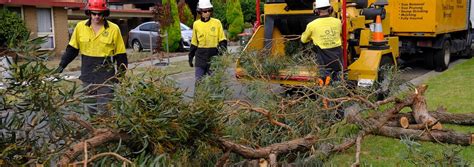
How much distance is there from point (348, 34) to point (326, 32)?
1.23 meters

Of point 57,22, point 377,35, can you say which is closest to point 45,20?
point 57,22

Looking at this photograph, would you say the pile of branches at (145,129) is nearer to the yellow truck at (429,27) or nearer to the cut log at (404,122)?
the cut log at (404,122)

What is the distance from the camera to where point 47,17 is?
18219 millimetres

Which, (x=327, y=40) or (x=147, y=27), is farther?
(x=147, y=27)

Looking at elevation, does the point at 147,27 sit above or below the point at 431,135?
above

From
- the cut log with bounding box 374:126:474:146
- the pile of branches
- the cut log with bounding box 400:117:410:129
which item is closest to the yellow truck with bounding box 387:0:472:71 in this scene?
the cut log with bounding box 400:117:410:129

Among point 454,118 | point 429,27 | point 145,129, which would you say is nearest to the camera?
point 145,129

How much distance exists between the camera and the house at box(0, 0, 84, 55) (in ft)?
56.7

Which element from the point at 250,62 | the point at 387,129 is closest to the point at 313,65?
the point at 250,62

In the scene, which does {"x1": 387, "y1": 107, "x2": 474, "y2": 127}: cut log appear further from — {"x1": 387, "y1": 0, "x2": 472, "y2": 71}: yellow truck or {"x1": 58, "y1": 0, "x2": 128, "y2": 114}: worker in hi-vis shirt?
{"x1": 387, "y1": 0, "x2": 472, "y2": 71}: yellow truck

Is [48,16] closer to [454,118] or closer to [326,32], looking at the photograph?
[326,32]

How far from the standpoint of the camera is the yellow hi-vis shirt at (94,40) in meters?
5.15

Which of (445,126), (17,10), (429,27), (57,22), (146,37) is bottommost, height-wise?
(445,126)

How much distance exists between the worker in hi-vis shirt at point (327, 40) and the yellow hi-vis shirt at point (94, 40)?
2563 mm
